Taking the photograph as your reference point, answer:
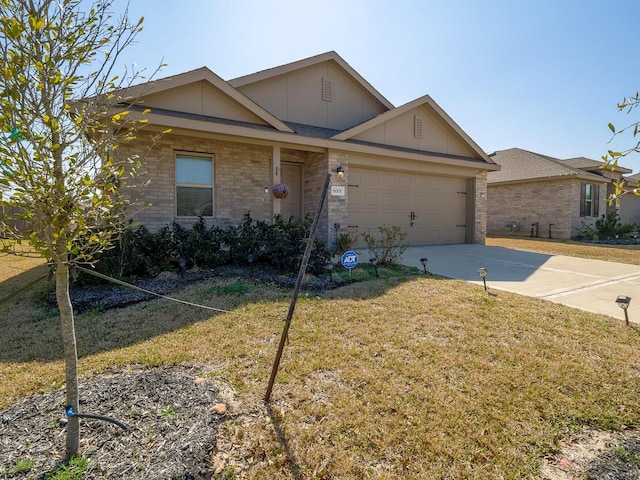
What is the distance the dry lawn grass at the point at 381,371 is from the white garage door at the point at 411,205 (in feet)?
16.3

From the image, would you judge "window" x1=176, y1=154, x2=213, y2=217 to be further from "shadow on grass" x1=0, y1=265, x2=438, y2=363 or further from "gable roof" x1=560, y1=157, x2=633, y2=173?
"gable roof" x1=560, y1=157, x2=633, y2=173

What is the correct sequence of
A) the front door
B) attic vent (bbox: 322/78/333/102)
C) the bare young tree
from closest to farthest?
the bare young tree → the front door → attic vent (bbox: 322/78/333/102)

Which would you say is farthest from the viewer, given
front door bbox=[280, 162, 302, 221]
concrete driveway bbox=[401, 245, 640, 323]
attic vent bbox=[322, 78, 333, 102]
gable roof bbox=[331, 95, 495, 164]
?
attic vent bbox=[322, 78, 333, 102]

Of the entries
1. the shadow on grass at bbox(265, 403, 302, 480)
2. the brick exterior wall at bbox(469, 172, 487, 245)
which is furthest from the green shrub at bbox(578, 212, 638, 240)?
the shadow on grass at bbox(265, 403, 302, 480)

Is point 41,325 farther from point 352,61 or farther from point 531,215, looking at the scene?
point 531,215

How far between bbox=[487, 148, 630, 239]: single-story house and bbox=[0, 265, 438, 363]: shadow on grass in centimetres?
1489

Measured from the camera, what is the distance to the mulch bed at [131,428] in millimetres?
1731

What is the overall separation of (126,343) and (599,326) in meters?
5.57

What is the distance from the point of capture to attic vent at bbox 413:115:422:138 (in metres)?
10.7

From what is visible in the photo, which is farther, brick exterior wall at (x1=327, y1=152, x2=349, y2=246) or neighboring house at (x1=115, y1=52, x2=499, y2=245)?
brick exterior wall at (x1=327, y1=152, x2=349, y2=246)

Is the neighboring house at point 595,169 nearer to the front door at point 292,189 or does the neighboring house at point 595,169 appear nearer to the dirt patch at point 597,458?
the front door at point 292,189

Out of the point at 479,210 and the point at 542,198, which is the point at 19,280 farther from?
the point at 542,198

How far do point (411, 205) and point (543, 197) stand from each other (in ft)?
36.6

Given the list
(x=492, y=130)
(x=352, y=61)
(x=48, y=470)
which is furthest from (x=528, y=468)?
(x=492, y=130)
